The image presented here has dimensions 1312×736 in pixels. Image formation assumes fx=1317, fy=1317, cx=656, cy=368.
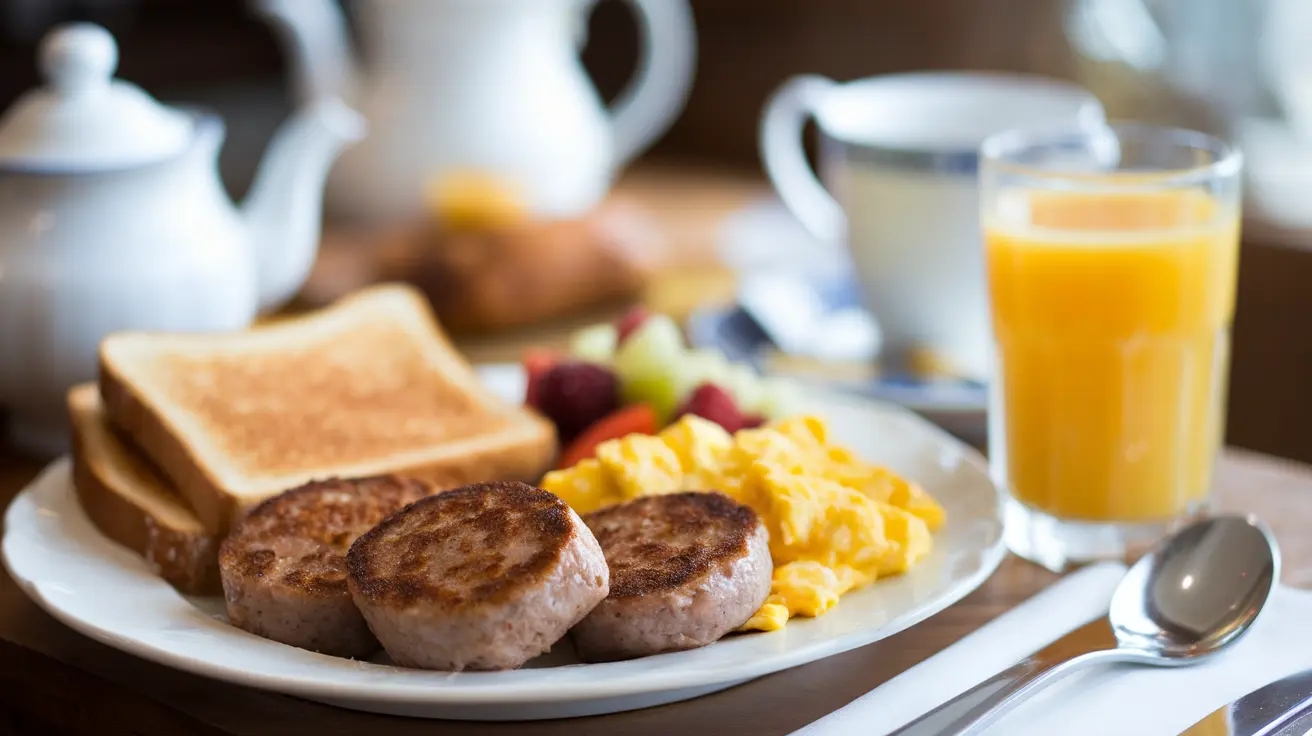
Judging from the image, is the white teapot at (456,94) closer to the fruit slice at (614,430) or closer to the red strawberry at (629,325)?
the red strawberry at (629,325)

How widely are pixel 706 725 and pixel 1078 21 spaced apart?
80.1 inches

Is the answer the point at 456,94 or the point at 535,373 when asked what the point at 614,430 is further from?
the point at 456,94

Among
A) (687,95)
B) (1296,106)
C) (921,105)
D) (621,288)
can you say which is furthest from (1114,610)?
(687,95)

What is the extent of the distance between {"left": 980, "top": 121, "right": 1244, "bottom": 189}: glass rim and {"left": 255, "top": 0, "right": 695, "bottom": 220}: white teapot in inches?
37.8

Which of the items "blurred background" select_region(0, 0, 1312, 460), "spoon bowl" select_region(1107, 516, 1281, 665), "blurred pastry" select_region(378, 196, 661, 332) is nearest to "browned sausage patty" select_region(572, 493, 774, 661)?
"spoon bowl" select_region(1107, 516, 1281, 665)

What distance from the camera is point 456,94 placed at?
2.11m

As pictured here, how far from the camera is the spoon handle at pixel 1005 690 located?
2.61ft

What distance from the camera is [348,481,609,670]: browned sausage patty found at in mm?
812

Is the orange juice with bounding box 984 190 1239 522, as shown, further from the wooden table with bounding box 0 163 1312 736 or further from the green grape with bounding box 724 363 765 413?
the green grape with bounding box 724 363 765 413

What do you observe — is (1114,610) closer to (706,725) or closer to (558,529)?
(706,725)

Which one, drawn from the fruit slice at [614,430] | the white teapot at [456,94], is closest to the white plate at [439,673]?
the fruit slice at [614,430]

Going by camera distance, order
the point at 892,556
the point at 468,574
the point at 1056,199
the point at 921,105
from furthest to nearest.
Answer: the point at 921,105
the point at 1056,199
the point at 892,556
the point at 468,574

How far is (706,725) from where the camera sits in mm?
881

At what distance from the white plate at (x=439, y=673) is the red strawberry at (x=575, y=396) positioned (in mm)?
385
